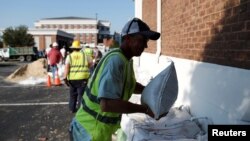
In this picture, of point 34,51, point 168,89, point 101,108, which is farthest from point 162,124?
point 34,51

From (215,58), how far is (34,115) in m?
5.40

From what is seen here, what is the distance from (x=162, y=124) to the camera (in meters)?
4.75

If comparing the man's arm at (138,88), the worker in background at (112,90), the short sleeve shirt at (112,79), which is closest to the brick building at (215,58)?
the man's arm at (138,88)

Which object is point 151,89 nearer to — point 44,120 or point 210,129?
point 210,129

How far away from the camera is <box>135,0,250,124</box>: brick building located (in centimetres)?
395

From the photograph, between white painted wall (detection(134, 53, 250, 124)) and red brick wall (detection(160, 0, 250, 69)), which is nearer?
white painted wall (detection(134, 53, 250, 124))

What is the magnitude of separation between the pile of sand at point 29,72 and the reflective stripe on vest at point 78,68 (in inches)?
367

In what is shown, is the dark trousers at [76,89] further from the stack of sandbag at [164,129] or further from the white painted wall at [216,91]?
the stack of sandbag at [164,129]

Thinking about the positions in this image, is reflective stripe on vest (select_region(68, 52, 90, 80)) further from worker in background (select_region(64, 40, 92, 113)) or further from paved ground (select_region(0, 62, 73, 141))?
paved ground (select_region(0, 62, 73, 141))

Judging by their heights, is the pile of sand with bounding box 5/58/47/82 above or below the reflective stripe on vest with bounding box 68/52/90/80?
below

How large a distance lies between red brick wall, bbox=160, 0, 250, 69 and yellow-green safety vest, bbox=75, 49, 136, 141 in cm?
151

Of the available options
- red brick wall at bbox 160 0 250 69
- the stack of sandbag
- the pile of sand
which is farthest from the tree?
the stack of sandbag

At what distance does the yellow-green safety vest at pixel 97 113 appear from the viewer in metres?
2.96

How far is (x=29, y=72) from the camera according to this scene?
19734 millimetres
